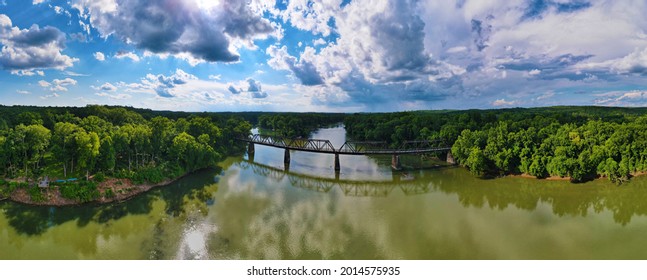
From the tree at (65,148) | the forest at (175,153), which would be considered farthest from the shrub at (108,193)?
the tree at (65,148)

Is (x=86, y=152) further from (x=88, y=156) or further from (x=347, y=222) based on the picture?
(x=347, y=222)

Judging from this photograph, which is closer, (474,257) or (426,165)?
(474,257)

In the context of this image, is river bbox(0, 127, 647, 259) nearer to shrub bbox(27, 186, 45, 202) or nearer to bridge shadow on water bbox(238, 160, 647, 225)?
bridge shadow on water bbox(238, 160, 647, 225)

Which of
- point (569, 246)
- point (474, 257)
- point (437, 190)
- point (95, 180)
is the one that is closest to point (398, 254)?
point (474, 257)

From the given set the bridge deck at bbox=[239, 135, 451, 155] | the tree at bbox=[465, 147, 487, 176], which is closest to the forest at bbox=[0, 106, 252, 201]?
the bridge deck at bbox=[239, 135, 451, 155]

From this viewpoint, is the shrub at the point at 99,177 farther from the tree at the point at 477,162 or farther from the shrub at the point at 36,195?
the tree at the point at 477,162

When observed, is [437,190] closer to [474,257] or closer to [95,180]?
[474,257]

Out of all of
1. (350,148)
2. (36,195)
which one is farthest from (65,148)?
(350,148)
